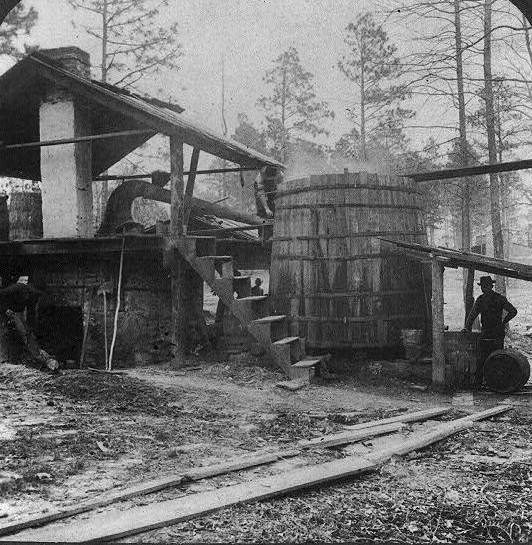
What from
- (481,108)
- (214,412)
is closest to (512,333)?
(481,108)

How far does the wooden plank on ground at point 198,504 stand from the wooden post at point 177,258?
17.9ft

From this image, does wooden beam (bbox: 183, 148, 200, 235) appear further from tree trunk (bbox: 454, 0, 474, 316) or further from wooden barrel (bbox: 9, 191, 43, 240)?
tree trunk (bbox: 454, 0, 474, 316)

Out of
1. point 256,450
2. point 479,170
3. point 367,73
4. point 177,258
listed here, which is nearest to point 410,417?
point 256,450

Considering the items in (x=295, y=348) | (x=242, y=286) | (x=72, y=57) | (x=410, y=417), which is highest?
(x=72, y=57)

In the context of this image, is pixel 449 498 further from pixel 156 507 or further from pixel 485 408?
pixel 485 408

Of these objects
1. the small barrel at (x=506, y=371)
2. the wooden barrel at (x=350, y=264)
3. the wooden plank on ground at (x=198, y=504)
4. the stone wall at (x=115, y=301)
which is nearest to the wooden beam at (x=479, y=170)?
the wooden barrel at (x=350, y=264)

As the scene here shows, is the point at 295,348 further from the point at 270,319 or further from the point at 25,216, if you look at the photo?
Result: the point at 25,216

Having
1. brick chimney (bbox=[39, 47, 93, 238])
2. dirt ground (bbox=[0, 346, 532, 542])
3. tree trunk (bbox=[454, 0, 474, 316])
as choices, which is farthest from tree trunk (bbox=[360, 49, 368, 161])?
dirt ground (bbox=[0, 346, 532, 542])

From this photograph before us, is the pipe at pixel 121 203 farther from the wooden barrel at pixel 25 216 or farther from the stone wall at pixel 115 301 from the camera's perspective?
the wooden barrel at pixel 25 216

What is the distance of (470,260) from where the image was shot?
7289mm

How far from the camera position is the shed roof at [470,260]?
7.08 metres

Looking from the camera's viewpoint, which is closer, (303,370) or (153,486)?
(153,486)

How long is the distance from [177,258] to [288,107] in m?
22.1

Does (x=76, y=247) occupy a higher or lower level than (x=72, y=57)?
lower
